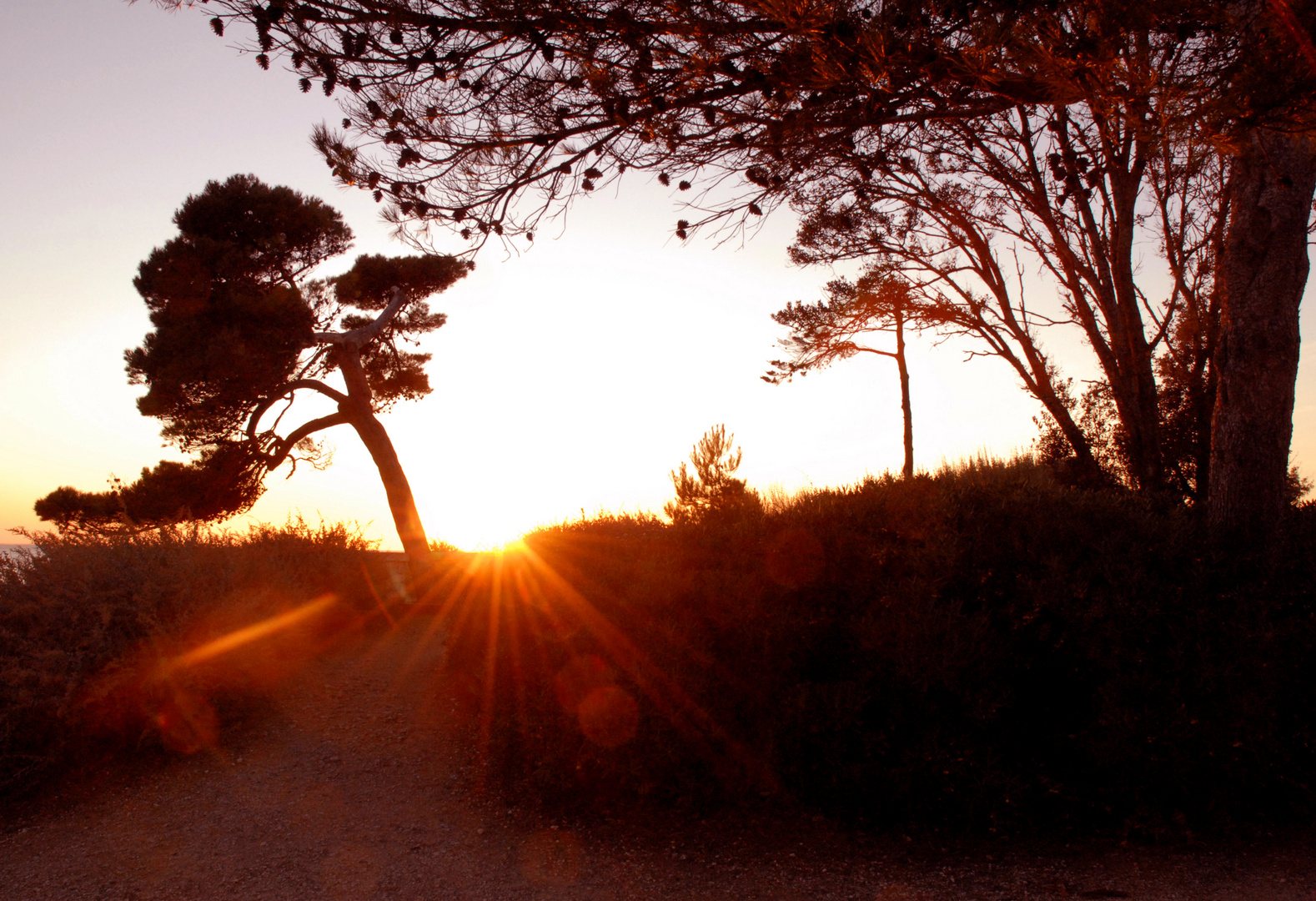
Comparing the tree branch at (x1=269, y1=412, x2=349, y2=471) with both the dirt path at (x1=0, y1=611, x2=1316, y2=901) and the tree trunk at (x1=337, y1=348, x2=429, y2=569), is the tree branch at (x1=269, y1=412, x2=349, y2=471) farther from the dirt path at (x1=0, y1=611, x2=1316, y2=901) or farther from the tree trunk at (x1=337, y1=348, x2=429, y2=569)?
the dirt path at (x1=0, y1=611, x2=1316, y2=901)

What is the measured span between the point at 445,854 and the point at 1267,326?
21.7 feet

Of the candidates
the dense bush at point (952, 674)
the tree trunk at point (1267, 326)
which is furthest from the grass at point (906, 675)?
the tree trunk at point (1267, 326)

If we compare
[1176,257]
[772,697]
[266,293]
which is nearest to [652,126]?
[772,697]

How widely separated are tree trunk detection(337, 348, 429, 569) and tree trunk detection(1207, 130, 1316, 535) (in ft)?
37.4

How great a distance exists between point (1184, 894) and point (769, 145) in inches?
191

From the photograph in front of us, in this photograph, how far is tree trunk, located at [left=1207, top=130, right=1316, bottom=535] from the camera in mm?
5406

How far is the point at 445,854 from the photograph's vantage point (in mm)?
4426

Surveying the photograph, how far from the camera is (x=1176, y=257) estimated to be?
1258cm

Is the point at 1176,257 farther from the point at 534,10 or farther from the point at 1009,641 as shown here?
the point at 534,10

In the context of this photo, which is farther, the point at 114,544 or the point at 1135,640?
the point at 114,544

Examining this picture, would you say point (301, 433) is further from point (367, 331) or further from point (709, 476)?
point (709, 476)

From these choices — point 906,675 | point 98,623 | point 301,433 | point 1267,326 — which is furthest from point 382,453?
point 1267,326

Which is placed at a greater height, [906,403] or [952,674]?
[906,403]

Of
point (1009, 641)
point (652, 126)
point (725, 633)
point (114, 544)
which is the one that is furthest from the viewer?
point (114, 544)
